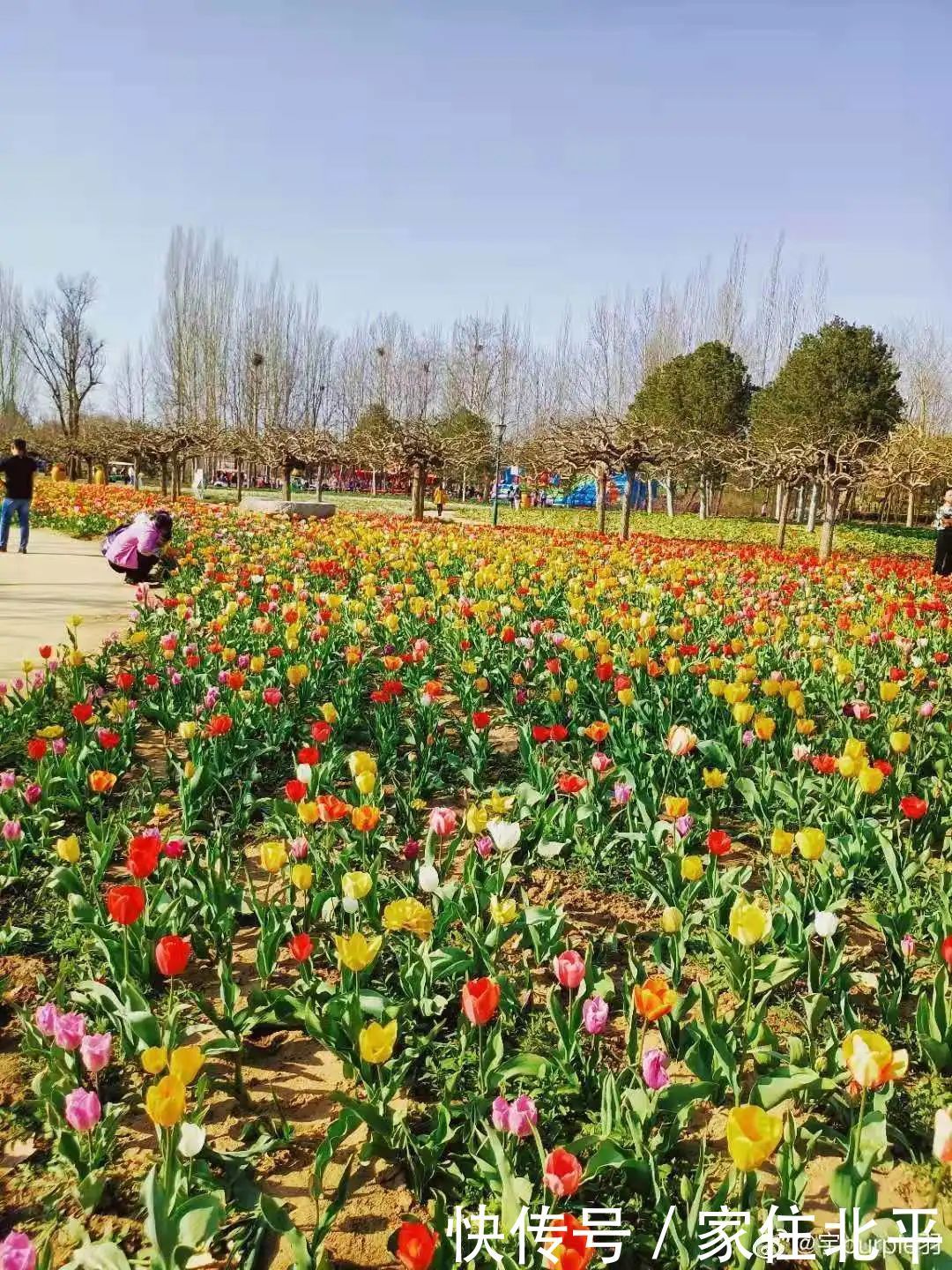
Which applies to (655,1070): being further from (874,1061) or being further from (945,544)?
(945,544)

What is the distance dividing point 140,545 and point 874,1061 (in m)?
8.20

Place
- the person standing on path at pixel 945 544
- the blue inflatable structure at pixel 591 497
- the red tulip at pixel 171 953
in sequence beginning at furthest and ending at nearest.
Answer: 1. the blue inflatable structure at pixel 591 497
2. the person standing on path at pixel 945 544
3. the red tulip at pixel 171 953

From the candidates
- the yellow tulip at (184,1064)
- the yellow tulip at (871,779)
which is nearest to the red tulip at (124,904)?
the yellow tulip at (184,1064)

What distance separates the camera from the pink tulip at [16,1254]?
4.03 ft

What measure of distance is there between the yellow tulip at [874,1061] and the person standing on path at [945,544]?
1132 centimetres

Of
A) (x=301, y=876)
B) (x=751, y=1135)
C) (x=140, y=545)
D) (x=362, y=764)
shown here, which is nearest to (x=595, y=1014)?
(x=751, y=1135)

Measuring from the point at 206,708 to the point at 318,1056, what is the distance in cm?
207

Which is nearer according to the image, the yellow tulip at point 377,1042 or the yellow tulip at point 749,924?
the yellow tulip at point 377,1042

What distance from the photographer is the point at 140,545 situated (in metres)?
8.42

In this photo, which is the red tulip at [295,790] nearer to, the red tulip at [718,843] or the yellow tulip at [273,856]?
the yellow tulip at [273,856]

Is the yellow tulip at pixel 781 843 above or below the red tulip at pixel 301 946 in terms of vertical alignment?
above

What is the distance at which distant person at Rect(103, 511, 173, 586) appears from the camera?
8430 millimetres

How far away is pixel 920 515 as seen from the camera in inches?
1345

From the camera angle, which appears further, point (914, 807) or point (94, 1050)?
point (914, 807)
